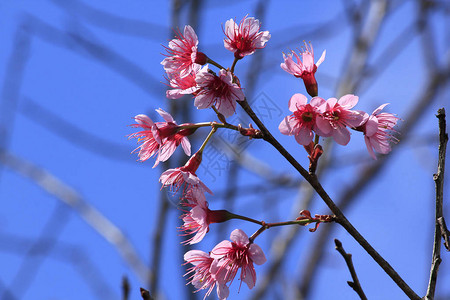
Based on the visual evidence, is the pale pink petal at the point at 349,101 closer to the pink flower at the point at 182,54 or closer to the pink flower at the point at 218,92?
the pink flower at the point at 218,92

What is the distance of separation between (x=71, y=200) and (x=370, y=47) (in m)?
3.10

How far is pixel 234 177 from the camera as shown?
10.6 ft

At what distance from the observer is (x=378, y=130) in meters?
1.68

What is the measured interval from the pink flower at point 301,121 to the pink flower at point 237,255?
32 cm

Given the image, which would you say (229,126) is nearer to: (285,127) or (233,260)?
(285,127)

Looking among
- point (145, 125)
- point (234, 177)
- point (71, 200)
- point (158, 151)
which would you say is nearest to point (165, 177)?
point (158, 151)

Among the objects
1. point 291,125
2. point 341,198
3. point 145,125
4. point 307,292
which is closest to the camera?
point 291,125

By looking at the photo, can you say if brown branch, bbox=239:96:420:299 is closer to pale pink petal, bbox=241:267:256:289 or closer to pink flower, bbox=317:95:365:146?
pink flower, bbox=317:95:365:146

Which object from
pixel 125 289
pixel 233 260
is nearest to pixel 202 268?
pixel 233 260

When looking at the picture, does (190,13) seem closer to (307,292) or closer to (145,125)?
(145,125)

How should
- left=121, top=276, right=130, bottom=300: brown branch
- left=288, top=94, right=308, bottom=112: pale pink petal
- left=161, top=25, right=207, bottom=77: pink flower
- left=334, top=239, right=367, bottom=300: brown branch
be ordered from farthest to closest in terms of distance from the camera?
left=161, top=25, right=207, bottom=77: pink flower < left=288, top=94, right=308, bottom=112: pale pink petal < left=121, top=276, right=130, bottom=300: brown branch < left=334, top=239, right=367, bottom=300: brown branch

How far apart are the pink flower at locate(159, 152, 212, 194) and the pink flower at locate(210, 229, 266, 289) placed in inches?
6.3

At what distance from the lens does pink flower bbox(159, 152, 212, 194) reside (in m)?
1.51

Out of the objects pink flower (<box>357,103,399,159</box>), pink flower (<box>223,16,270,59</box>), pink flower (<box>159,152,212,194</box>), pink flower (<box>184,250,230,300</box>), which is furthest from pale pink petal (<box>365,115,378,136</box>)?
pink flower (<box>184,250,230,300</box>)
